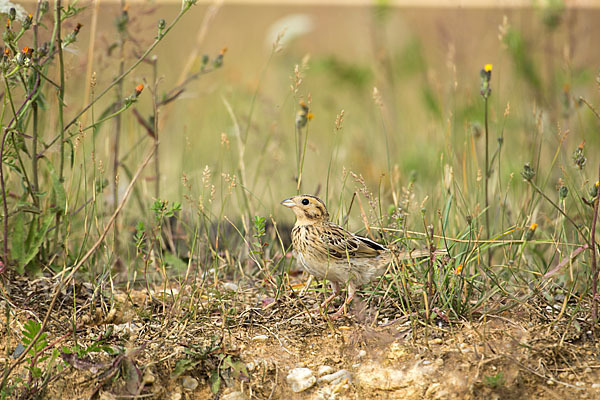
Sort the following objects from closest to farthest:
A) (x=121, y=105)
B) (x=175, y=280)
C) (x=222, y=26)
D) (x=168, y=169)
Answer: (x=175, y=280) → (x=121, y=105) → (x=168, y=169) → (x=222, y=26)

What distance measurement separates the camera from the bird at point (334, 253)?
3.36 m

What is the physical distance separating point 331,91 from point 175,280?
552cm

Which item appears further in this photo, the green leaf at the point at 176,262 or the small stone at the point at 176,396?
the green leaf at the point at 176,262

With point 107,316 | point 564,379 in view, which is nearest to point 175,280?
point 107,316

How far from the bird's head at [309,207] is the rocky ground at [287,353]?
427 millimetres

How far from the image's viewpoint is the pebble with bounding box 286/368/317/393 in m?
2.92

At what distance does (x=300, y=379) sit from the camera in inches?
116

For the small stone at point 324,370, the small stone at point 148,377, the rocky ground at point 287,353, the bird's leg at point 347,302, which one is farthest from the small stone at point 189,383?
the bird's leg at point 347,302

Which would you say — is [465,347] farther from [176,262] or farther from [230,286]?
[176,262]

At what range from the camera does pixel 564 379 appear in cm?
287

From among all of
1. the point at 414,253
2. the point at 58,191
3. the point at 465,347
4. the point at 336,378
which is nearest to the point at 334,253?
the point at 414,253

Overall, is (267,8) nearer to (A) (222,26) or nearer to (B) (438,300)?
(A) (222,26)

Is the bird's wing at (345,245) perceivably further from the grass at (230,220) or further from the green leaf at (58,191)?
the green leaf at (58,191)

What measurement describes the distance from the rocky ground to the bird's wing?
0.95ft
